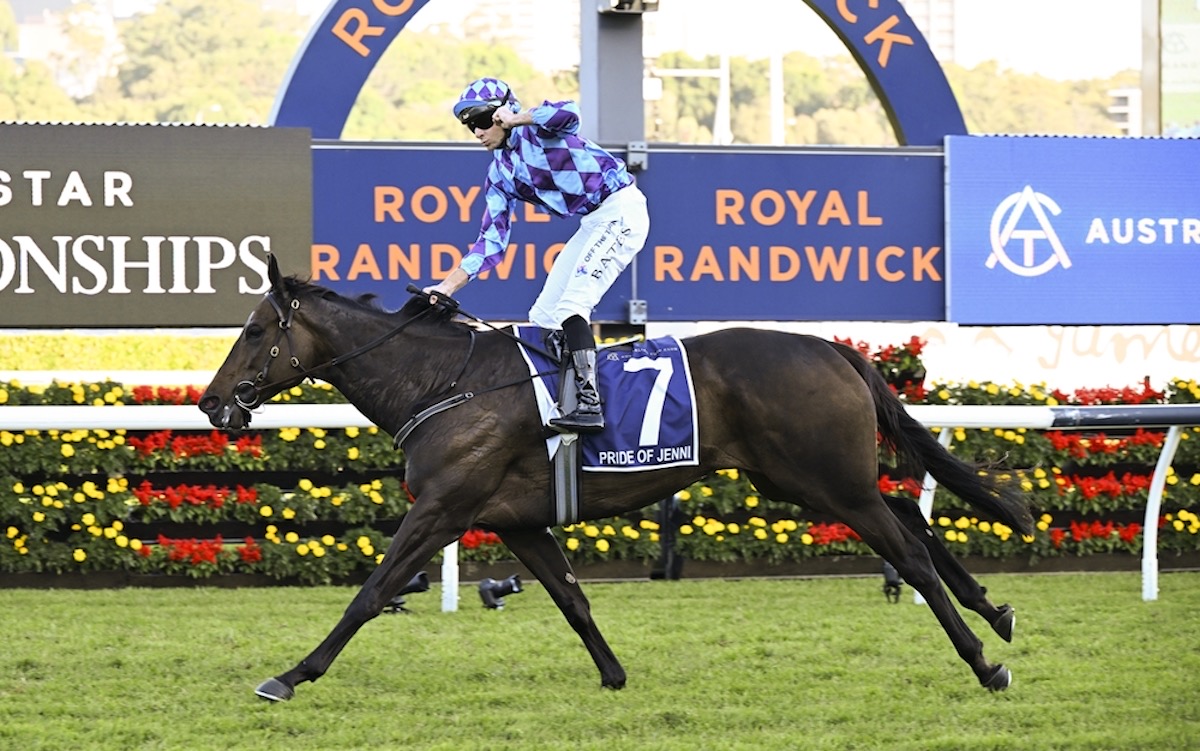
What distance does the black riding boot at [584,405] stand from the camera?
13.9 feet

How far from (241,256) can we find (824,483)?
326cm

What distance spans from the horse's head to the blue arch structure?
8.54 ft

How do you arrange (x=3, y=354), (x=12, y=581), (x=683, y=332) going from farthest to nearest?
1. (x=3, y=354)
2. (x=683, y=332)
3. (x=12, y=581)

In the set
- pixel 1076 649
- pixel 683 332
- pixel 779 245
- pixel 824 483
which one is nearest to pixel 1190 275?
pixel 779 245

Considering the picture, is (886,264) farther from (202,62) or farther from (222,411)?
(202,62)

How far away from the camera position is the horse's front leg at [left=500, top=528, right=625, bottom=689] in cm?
432

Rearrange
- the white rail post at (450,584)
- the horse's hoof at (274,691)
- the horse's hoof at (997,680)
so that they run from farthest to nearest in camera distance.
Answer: the white rail post at (450,584)
the horse's hoof at (997,680)
the horse's hoof at (274,691)

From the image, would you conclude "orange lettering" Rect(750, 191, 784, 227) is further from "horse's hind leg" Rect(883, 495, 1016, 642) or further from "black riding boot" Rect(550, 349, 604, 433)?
"black riding boot" Rect(550, 349, 604, 433)

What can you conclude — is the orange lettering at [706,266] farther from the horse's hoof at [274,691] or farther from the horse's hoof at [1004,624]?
the horse's hoof at [274,691]

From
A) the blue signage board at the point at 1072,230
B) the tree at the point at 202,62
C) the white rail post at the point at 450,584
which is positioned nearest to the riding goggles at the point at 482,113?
the white rail post at the point at 450,584

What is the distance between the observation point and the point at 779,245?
23.1 ft

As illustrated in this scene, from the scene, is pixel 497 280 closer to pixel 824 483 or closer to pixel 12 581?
pixel 12 581

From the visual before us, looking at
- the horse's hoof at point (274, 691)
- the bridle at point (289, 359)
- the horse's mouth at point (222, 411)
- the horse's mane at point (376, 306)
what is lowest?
the horse's hoof at point (274, 691)

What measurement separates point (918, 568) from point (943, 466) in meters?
Answer: 0.45
